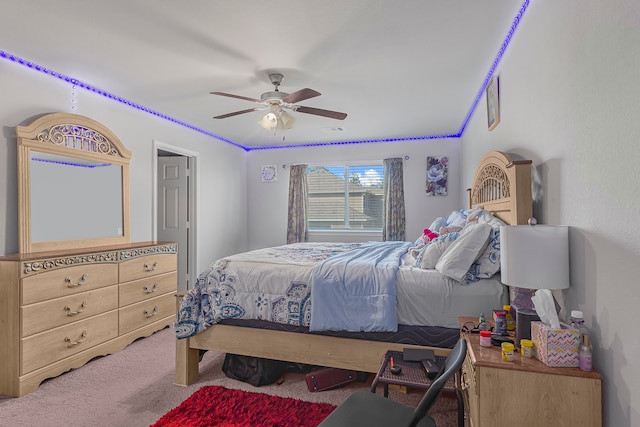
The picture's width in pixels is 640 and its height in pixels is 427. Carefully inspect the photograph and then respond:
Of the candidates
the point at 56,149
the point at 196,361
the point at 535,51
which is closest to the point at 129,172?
the point at 56,149

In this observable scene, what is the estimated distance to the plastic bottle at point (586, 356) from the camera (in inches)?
47.3

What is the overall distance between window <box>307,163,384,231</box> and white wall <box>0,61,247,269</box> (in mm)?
1275

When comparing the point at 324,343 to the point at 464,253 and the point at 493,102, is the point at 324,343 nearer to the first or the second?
the point at 464,253

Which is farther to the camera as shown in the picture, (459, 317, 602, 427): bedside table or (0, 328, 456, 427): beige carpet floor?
(0, 328, 456, 427): beige carpet floor

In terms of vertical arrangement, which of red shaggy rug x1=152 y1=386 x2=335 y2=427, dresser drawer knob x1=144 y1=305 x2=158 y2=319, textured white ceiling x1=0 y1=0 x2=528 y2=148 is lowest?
red shaggy rug x1=152 y1=386 x2=335 y2=427

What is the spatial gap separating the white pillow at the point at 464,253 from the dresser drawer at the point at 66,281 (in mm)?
2690

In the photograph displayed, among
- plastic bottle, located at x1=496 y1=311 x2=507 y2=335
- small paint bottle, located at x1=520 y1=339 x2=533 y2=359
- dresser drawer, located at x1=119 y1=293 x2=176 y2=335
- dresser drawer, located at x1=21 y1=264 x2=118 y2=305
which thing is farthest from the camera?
dresser drawer, located at x1=119 y1=293 x2=176 y2=335

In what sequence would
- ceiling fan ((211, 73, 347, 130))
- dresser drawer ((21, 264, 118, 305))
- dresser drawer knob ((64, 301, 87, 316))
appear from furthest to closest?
ceiling fan ((211, 73, 347, 130)) → dresser drawer knob ((64, 301, 87, 316)) → dresser drawer ((21, 264, 118, 305))

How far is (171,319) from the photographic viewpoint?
143 inches

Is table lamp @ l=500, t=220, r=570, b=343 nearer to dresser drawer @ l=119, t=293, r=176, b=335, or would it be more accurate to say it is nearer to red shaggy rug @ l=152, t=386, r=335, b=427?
red shaggy rug @ l=152, t=386, r=335, b=427

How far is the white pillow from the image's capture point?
6.51 ft

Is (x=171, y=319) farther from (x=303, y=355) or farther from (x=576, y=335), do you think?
(x=576, y=335)

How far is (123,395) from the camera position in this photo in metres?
2.25

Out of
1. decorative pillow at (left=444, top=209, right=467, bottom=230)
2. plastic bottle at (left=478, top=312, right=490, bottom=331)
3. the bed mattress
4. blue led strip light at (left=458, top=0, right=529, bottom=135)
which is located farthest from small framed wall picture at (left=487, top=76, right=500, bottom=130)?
plastic bottle at (left=478, top=312, right=490, bottom=331)
